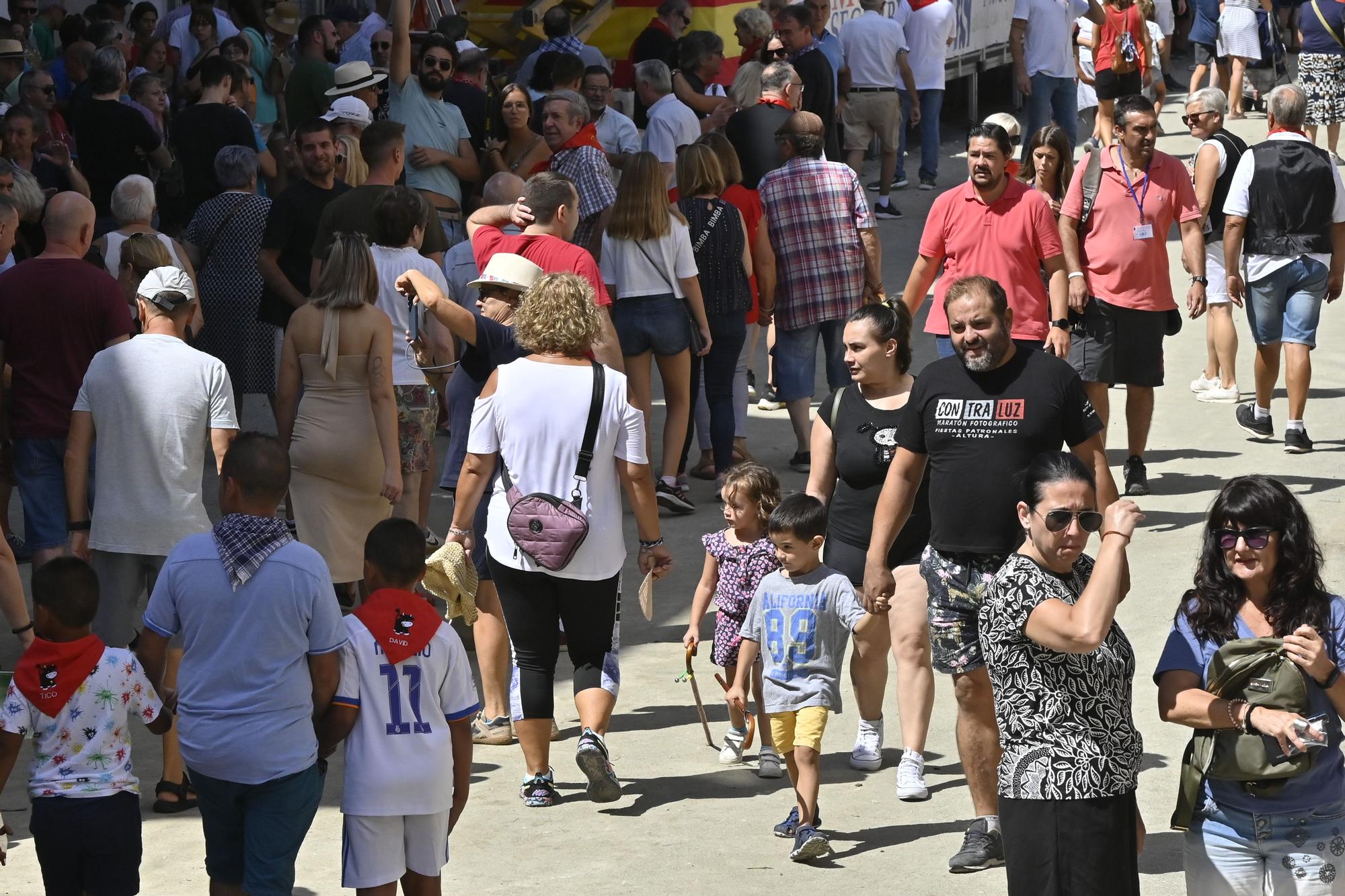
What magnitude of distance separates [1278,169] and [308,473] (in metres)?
5.89

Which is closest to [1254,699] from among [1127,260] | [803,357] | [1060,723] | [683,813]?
[1060,723]

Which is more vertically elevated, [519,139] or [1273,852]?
[519,139]

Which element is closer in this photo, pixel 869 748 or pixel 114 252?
pixel 869 748

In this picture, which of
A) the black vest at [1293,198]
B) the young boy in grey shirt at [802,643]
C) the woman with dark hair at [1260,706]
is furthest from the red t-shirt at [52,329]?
the black vest at [1293,198]

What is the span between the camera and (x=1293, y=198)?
33.0 feet

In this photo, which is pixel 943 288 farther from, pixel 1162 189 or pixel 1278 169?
pixel 1278 169

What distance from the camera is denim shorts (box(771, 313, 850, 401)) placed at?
9.88 meters

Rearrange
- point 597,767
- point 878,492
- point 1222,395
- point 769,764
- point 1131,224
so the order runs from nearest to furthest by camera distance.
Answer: point 597,767 → point 878,492 → point 769,764 → point 1131,224 → point 1222,395

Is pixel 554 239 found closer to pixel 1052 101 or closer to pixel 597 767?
pixel 597 767

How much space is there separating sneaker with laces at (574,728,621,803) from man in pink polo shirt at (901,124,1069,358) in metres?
3.22

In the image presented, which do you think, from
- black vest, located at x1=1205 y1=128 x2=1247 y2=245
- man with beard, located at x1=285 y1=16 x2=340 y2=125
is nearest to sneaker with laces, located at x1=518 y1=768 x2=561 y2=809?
black vest, located at x1=1205 y1=128 x2=1247 y2=245

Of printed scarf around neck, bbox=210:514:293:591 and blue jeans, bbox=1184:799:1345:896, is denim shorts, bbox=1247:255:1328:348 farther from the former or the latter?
printed scarf around neck, bbox=210:514:293:591

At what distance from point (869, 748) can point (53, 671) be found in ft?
10.1

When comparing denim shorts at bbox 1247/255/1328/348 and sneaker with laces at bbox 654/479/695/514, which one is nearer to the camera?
sneaker with laces at bbox 654/479/695/514
